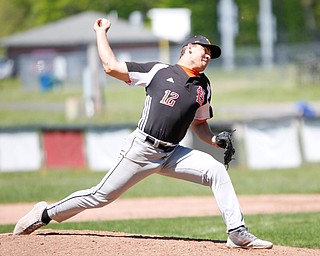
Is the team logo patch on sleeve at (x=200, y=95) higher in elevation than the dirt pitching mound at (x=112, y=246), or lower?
higher

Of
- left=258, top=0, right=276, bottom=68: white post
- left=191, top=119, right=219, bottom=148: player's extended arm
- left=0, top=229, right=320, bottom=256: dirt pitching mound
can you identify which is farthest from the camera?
left=258, top=0, right=276, bottom=68: white post

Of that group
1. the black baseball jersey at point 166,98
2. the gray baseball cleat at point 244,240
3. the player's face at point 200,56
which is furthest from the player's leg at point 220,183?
the player's face at point 200,56

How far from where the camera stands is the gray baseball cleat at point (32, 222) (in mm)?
8664

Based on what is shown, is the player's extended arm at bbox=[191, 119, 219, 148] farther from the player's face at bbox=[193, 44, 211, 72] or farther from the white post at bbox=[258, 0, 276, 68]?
the white post at bbox=[258, 0, 276, 68]

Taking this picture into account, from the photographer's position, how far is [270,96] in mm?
40094

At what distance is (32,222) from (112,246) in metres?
1.06

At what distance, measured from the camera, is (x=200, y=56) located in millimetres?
8117

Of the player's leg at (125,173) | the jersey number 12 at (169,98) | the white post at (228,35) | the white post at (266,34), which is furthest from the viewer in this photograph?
the white post at (266,34)

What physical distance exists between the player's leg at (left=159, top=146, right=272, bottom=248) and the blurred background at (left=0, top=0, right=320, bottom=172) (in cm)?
1051

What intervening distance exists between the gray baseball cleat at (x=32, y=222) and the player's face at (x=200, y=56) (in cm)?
214

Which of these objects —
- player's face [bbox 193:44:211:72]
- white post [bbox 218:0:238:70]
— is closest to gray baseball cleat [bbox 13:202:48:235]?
player's face [bbox 193:44:211:72]

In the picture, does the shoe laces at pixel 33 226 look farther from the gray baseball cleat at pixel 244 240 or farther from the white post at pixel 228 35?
the white post at pixel 228 35

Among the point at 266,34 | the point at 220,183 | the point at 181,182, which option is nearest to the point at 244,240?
the point at 220,183

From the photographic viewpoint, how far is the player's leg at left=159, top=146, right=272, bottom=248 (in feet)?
26.7
